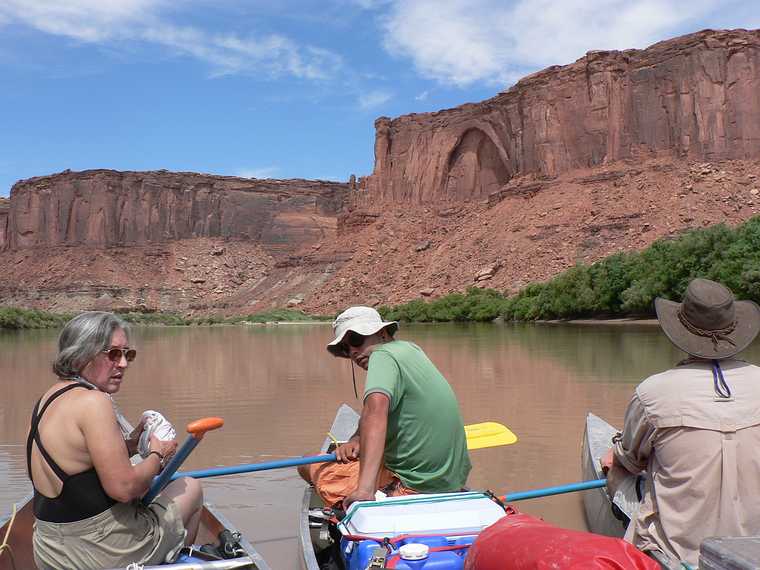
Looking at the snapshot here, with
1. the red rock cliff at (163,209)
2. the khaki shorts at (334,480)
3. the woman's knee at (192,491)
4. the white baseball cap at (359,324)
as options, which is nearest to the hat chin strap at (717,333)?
the white baseball cap at (359,324)

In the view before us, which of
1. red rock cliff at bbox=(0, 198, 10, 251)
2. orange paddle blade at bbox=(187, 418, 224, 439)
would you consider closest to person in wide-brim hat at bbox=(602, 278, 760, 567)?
orange paddle blade at bbox=(187, 418, 224, 439)

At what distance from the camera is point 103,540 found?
3514 mm

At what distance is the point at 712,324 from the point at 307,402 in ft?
34.7

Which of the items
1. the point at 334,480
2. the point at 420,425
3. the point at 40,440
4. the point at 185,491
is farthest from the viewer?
the point at 334,480

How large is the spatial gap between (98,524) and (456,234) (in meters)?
64.6

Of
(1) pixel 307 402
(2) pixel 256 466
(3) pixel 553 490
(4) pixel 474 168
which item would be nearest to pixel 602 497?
(3) pixel 553 490

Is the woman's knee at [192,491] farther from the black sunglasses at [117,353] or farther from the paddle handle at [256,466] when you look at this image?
the paddle handle at [256,466]

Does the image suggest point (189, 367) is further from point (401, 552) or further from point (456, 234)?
point (456, 234)

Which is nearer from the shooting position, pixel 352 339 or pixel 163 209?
pixel 352 339

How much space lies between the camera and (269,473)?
834 centimetres

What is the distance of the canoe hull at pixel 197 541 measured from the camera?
3.98 m

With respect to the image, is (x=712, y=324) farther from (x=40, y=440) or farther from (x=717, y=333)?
(x=40, y=440)

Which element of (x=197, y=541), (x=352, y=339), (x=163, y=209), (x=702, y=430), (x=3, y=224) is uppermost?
(x=163, y=209)

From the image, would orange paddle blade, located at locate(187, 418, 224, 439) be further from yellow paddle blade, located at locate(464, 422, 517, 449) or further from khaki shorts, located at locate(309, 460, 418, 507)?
yellow paddle blade, located at locate(464, 422, 517, 449)
